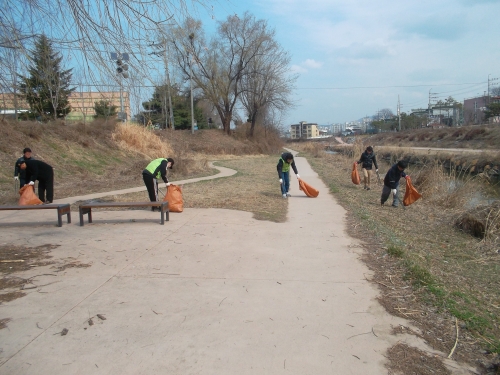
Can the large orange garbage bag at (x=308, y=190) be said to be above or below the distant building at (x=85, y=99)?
below

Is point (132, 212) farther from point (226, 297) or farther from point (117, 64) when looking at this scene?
point (226, 297)

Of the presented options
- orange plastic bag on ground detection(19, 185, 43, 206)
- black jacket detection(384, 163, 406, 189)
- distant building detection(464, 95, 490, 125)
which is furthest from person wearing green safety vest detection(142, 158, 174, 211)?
distant building detection(464, 95, 490, 125)

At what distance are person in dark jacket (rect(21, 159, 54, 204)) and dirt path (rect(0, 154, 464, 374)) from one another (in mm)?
3596

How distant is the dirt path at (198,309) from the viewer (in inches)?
132

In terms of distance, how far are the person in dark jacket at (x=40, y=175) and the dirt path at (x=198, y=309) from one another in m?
3.60

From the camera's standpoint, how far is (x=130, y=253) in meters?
6.32

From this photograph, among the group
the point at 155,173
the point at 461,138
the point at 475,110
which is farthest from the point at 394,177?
the point at 475,110

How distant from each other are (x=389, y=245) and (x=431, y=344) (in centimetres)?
318

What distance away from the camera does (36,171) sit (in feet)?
35.0

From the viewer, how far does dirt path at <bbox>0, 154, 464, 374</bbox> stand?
3.35m

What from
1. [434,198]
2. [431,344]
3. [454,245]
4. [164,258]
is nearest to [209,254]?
[164,258]

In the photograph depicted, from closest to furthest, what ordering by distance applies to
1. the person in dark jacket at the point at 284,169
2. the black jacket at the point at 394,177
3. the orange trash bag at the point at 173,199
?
the orange trash bag at the point at 173,199, the black jacket at the point at 394,177, the person in dark jacket at the point at 284,169

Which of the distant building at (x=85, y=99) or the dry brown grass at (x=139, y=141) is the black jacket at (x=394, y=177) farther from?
the dry brown grass at (x=139, y=141)

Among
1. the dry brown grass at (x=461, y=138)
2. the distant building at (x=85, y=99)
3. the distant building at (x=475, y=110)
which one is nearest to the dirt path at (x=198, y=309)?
the distant building at (x=85, y=99)
